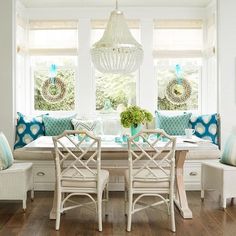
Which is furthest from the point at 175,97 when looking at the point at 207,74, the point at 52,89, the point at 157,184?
the point at 157,184

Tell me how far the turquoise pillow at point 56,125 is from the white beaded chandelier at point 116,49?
180 cm

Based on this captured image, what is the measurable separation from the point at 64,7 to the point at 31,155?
7.85 feet

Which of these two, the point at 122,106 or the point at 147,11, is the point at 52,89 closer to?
the point at 122,106

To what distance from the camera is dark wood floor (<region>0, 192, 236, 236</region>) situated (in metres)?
3.72

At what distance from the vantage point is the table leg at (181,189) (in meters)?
4.19

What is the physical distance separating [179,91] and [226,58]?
3.39 feet

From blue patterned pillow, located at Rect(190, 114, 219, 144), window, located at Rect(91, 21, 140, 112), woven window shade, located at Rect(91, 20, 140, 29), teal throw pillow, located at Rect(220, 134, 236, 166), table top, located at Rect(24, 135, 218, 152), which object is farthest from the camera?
Answer: window, located at Rect(91, 21, 140, 112)

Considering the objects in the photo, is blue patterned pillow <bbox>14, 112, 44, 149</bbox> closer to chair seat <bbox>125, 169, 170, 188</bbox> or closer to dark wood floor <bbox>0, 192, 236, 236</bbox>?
dark wood floor <bbox>0, 192, 236, 236</bbox>

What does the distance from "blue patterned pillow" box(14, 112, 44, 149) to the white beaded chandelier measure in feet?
6.26

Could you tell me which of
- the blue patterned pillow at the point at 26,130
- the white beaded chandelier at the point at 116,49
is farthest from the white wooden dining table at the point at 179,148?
the blue patterned pillow at the point at 26,130

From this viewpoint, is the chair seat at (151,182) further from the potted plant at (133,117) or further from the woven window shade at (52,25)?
the woven window shade at (52,25)

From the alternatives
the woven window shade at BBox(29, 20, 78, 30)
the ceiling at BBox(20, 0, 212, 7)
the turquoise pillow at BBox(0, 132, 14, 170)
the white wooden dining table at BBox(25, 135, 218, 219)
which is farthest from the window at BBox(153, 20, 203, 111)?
the turquoise pillow at BBox(0, 132, 14, 170)

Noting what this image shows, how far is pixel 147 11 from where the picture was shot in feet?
20.7

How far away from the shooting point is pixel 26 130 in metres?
5.74
